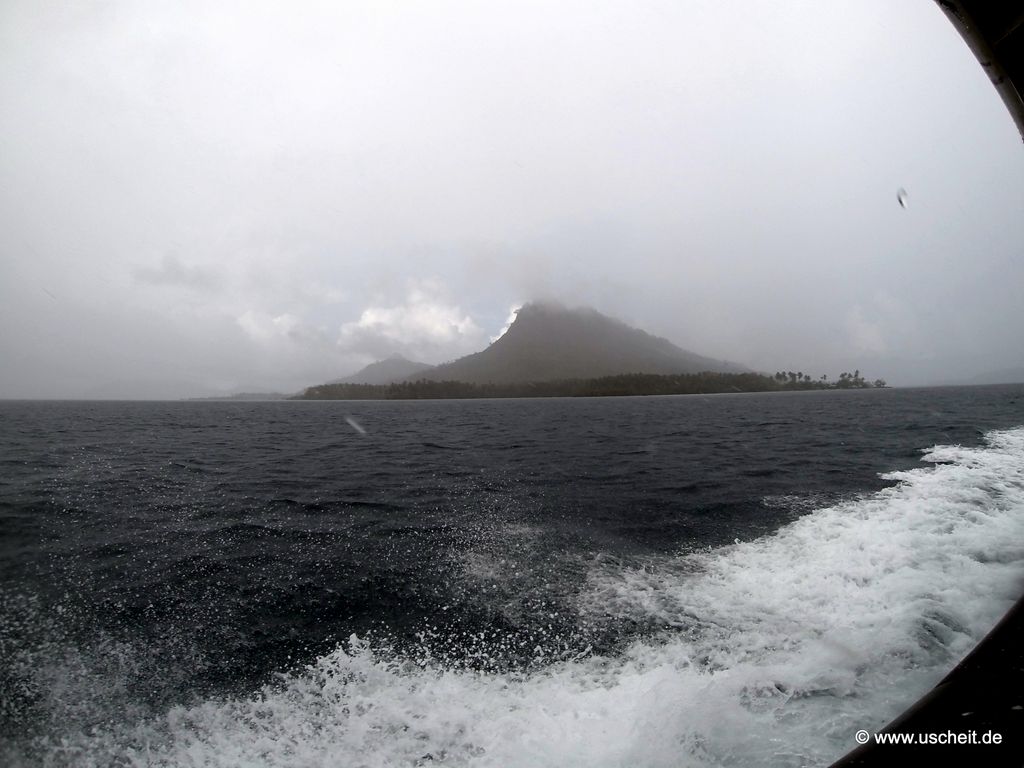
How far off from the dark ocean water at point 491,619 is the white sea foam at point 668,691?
0.03m

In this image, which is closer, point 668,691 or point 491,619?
point 668,691

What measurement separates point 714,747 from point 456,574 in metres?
5.30

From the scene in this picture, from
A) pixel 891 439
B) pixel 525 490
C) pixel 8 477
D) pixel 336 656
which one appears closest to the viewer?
pixel 336 656

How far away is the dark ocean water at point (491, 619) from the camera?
180 inches

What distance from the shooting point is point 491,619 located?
684 cm

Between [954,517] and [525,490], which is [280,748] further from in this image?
[954,517]

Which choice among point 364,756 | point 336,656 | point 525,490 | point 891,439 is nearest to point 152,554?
point 336,656

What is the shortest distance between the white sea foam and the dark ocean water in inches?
1.2

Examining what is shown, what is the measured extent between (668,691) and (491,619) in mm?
2845

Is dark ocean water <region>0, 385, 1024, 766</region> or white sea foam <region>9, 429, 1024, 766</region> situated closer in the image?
white sea foam <region>9, 429, 1024, 766</region>

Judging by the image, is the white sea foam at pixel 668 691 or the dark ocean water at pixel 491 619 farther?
the dark ocean water at pixel 491 619

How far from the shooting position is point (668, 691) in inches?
198

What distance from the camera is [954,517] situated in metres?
10.3

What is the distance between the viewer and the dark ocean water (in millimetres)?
4578
